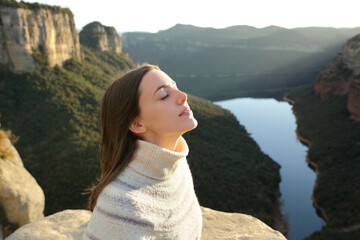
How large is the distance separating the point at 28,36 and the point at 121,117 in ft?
70.2

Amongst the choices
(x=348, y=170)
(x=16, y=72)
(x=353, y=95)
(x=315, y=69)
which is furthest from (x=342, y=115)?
(x=315, y=69)

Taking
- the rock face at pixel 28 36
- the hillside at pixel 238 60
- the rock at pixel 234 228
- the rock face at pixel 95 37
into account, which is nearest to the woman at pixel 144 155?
the rock at pixel 234 228

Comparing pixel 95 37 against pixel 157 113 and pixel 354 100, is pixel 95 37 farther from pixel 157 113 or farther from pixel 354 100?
pixel 157 113

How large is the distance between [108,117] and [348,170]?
2585 cm

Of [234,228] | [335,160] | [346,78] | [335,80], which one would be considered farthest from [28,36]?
[335,80]

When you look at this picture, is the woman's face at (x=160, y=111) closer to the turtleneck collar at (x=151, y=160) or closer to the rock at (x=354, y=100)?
the turtleneck collar at (x=151, y=160)

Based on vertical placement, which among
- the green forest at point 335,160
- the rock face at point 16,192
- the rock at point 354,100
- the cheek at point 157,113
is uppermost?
the cheek at point 157,113

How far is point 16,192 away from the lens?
5.87m

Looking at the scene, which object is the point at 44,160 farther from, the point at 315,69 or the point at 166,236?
the point at 315,69

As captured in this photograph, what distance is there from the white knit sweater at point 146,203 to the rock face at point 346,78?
32.8 m

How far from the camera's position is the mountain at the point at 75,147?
1447 centimetres

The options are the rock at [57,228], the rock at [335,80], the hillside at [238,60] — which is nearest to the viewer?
the rock at [57,228]

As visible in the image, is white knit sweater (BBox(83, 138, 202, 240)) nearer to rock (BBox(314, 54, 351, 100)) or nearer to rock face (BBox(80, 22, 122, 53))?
rock (BBox(314, 54, 351, 100))

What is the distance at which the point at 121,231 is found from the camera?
1457 mm
